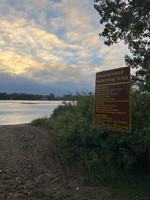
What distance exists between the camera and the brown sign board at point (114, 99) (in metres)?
5.00

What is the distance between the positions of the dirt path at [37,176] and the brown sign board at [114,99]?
1745 mm

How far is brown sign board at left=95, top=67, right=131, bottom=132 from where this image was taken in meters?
5.00

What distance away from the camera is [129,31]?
357 inches

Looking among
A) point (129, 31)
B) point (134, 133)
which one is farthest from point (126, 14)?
point (134, 133)

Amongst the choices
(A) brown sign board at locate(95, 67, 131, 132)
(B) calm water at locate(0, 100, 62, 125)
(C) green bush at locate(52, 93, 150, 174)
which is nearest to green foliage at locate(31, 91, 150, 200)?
(C) green bush at locate(52, 93, 150, 174)

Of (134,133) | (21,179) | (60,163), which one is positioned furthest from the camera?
(60,163)

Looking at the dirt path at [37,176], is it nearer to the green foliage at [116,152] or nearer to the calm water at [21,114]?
the green foliage at [116,152]

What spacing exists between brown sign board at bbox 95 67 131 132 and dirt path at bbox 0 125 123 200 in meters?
1.75

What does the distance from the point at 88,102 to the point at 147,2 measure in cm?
496

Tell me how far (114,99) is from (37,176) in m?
2.88

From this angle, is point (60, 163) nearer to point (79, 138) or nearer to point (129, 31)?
point (79, 138)

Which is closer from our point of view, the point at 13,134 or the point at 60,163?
the point at 60,163

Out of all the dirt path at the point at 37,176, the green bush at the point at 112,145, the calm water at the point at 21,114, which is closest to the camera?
the dirt path at the point at 37,176

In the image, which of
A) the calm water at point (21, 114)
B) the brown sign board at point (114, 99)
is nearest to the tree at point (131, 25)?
the brown sign board at point (114, 99)
